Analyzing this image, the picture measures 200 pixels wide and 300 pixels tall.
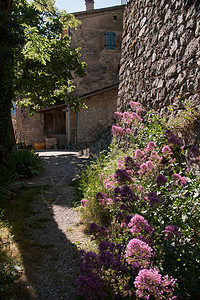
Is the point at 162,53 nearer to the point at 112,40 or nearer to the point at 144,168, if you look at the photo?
the point at 144,168

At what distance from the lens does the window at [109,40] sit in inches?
581

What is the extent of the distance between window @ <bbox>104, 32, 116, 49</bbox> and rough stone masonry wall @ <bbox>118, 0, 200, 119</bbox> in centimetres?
986

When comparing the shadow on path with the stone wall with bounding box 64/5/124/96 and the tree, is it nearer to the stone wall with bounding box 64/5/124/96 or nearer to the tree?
the tree

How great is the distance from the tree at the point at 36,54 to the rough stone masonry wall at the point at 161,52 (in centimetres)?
244

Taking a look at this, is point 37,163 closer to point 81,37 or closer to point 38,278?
point 38,278

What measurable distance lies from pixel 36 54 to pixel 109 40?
10418 mm

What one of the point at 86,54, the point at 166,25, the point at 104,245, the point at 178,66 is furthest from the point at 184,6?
the point at 86,54

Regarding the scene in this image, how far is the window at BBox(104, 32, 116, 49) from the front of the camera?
14.8 meters

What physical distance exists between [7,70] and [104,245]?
5015 mm

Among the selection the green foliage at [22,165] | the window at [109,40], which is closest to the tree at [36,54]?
the green foliage at [22,165]

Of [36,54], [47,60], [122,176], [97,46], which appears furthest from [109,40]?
[122,176]

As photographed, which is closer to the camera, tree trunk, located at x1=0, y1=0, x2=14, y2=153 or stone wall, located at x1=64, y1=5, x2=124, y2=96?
tree trunk, located at x1=0, y1=0, x2=14, y2=153

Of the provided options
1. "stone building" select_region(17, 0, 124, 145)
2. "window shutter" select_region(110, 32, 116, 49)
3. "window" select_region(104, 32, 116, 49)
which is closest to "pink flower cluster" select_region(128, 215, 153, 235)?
"stone building" select_region(17, 0, 124, 145)

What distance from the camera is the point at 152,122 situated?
353cm
